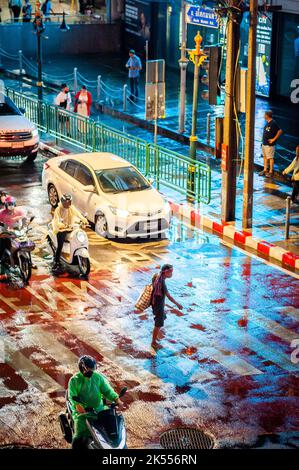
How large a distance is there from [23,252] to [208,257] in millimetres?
3788

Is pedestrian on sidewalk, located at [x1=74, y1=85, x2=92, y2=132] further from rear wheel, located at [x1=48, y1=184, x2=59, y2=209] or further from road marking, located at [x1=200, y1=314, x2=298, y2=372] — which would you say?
road marking, located at [x1=200, y1=314, x2=298, y2=372]

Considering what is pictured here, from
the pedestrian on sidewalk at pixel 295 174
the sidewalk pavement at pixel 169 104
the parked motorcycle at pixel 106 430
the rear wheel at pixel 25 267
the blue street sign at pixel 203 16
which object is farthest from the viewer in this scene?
the sidewalk pavement at pixel 169 104

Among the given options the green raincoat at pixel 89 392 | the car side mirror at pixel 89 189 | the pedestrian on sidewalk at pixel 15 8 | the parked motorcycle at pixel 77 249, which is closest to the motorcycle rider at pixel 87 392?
the green raincoat at pixel 89 392

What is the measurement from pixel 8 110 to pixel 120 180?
7.60 m

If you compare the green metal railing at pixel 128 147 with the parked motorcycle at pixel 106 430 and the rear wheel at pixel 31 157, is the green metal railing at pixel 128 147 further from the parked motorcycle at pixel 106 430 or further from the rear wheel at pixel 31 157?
the parked motorcycle at pixel 106 430

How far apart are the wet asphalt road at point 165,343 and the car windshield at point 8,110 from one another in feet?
27.0

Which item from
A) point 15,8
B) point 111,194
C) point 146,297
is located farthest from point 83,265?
point 15,8

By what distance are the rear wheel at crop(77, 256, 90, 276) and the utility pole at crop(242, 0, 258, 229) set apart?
4169mm

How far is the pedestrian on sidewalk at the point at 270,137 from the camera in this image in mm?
25656

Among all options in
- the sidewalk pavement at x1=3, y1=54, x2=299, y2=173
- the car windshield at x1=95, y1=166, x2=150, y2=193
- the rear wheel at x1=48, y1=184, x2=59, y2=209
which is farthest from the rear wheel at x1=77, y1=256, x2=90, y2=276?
the sidewalk pavement at x1=3, y1=54, x2=299, y2=173

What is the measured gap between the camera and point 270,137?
84.6ft

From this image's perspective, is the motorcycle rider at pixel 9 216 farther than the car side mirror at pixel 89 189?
No

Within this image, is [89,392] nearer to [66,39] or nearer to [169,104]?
[169,104]

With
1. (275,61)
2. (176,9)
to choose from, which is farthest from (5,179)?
(176,9)
